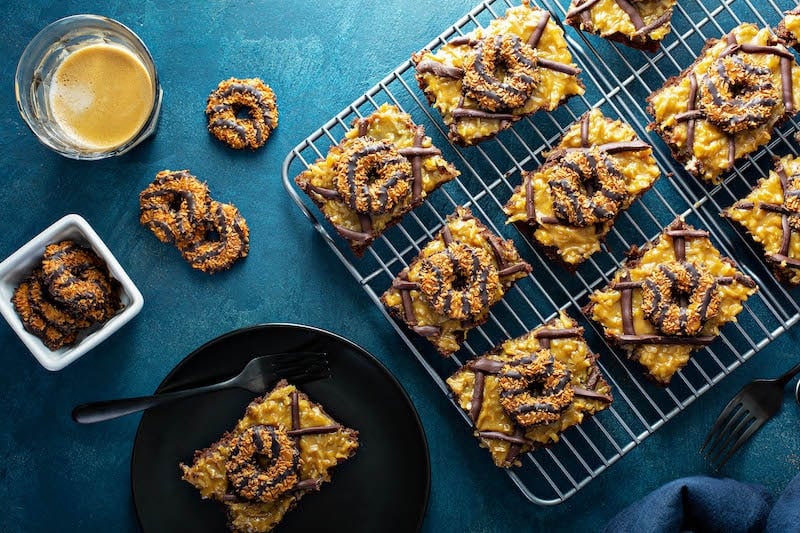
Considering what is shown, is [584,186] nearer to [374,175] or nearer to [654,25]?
[654,25]

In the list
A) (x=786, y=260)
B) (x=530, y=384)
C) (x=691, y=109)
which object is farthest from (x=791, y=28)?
(x=530, y=384)

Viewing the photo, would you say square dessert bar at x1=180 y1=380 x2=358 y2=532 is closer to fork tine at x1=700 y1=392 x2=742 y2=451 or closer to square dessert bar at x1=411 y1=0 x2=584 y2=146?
square dessert bar at x1=411 y1=0 x2=584 y2=146

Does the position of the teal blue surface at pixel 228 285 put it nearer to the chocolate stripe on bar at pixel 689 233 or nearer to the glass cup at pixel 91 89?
the glass cup at pixel 91 89

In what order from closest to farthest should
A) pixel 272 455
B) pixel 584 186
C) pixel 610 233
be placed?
pixel 272 455, pixel 584 186, pixel 610 233

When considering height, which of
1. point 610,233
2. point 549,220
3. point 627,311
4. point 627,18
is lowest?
point 627,311

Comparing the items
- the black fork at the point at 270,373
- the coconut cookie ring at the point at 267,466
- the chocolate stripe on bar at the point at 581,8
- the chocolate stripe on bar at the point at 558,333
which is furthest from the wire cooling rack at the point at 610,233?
the coconut cookie ring at the point at 267,466

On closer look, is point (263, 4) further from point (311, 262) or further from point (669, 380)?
point (669, 380)

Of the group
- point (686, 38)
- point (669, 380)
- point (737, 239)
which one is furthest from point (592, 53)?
point (669, 380)
